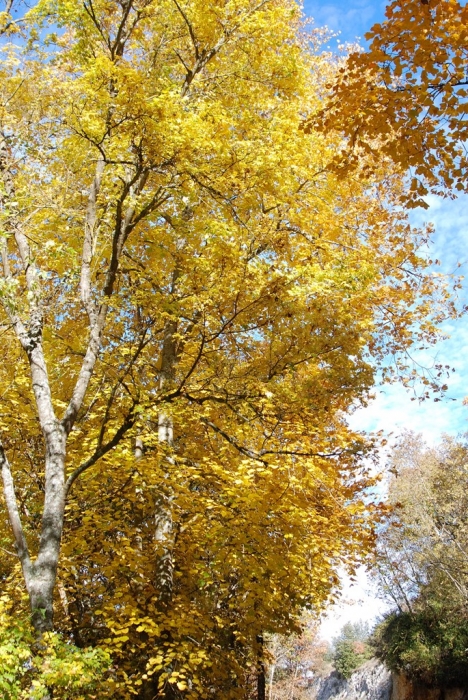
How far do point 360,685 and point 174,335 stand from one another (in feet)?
127

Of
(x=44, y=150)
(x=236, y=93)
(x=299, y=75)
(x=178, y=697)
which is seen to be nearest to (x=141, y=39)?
(x=236, y=93)

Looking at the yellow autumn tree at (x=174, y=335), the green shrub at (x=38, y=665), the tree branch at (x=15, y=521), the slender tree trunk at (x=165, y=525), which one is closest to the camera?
the green shrub at (x=38, y=665)

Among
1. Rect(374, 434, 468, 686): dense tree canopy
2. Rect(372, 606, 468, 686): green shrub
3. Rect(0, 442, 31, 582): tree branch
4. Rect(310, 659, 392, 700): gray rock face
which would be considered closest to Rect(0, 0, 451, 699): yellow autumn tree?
Rect(0, 442, 31, 582): tree branch

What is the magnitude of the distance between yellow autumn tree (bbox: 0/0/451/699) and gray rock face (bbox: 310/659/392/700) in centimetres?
2472

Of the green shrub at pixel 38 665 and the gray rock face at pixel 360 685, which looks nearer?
the green shrub at pixel 38 665

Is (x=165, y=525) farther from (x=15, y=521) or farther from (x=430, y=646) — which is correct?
(x=430, y=646)

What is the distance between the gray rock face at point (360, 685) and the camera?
1075 inches

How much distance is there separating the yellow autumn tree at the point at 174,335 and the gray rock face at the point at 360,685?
24723mm

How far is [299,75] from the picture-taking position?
818 cm

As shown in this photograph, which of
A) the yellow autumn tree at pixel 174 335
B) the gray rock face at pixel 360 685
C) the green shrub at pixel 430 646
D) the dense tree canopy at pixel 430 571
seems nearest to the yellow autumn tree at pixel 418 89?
the yellow autumn tree at pixel 174 335

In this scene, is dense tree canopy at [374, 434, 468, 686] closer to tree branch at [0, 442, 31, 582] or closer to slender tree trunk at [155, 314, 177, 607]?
slender tree trunk at [155, 314, 177, 607]

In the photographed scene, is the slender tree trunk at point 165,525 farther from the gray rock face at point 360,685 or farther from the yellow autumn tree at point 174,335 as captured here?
the gray rock face at point 360,685

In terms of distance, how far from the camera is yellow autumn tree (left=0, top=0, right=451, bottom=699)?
5.19 m

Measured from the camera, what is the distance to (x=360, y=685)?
33906mm
